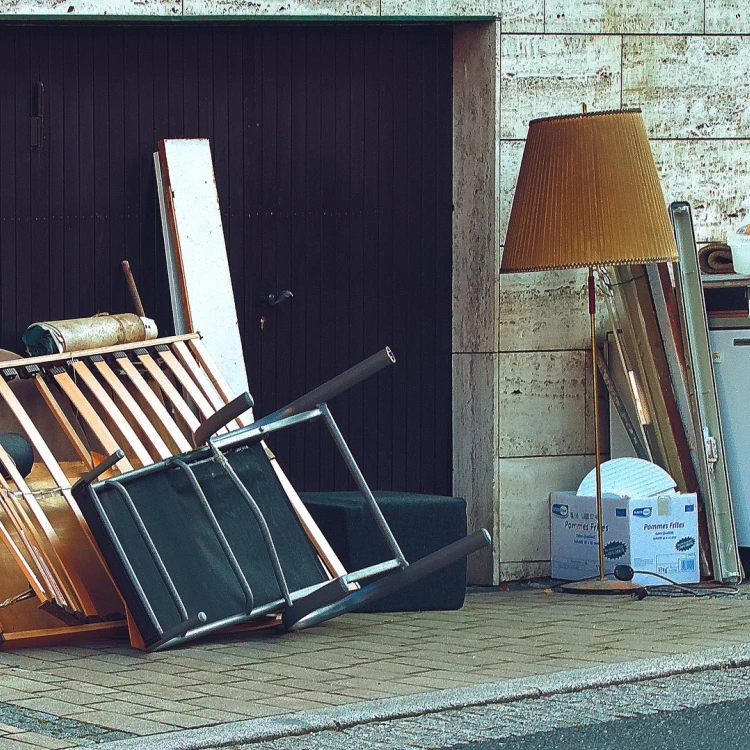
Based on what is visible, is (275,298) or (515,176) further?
(515,176)

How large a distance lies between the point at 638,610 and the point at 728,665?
1.31 m

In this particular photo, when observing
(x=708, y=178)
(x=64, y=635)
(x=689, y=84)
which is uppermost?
(x=689, y=84)

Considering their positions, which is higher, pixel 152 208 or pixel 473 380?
pixel 152 208

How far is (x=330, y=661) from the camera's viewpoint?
582cm

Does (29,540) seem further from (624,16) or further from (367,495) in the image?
(624,16)

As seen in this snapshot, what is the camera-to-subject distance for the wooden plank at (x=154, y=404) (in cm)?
668

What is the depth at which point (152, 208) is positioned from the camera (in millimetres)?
7605

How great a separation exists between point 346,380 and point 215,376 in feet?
4.17

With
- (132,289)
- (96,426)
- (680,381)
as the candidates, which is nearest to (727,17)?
(680,381)

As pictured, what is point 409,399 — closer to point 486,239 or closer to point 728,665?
point 486,239

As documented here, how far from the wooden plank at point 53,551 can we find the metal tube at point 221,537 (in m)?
0.60

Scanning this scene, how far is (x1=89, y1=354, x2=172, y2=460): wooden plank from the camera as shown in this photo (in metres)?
6.57

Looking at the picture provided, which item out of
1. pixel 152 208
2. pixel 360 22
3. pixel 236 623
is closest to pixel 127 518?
pixel 236 623

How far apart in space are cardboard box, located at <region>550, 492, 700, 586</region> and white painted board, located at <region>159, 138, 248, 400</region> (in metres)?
1.88
